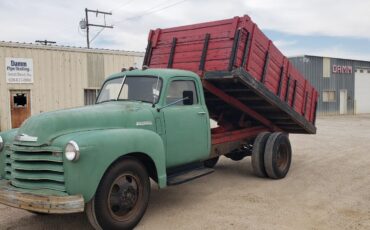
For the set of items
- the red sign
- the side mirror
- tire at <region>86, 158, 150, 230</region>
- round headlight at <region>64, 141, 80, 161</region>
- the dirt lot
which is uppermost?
the red sign

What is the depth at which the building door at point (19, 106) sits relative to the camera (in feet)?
56.7

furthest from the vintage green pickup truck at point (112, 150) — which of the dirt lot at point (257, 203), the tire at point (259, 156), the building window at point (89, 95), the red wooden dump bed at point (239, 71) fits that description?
the building window at point (89, 95)

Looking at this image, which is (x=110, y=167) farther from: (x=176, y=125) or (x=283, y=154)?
(x=283, y=154)

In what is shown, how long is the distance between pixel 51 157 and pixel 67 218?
147 cm

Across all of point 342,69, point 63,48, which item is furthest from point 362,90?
point 63,48

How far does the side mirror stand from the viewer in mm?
6304

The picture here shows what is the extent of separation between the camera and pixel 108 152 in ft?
15.5

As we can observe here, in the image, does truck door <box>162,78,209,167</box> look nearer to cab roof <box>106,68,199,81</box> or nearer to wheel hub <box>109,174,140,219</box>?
cab roof <box>106,68,199,81</box>

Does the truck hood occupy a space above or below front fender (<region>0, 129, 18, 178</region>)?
above

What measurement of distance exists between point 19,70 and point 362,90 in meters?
30.2

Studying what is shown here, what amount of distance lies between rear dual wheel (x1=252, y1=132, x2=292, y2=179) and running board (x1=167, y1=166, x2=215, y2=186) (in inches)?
72.6

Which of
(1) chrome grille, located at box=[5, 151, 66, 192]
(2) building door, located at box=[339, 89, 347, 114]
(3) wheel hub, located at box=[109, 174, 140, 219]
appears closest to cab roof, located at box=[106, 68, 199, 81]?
(3) wheel hub, located at box=[109, 174, 140, 219]

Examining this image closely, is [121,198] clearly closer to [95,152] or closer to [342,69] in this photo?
[95,152]

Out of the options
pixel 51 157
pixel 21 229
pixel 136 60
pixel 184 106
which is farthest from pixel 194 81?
pixel 136 60
